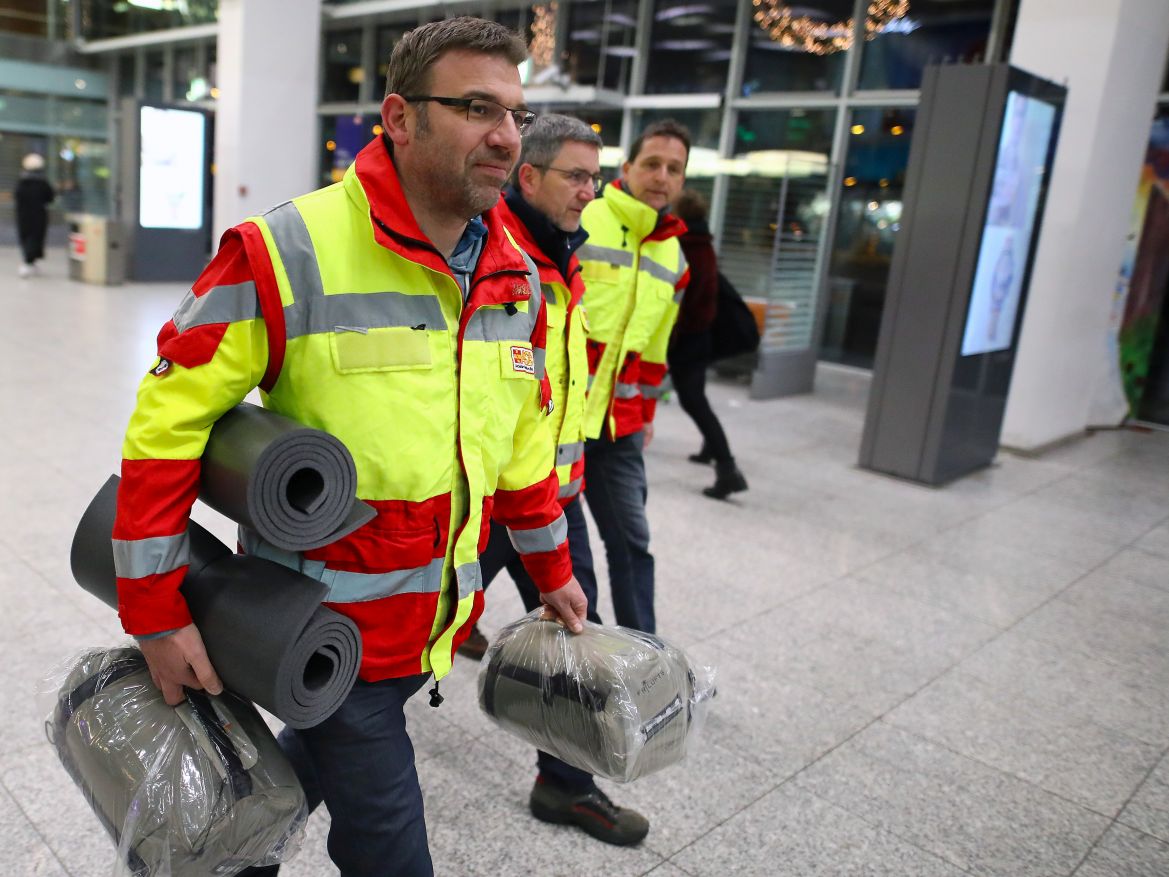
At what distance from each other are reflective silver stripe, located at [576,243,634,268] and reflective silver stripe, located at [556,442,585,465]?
0.74m

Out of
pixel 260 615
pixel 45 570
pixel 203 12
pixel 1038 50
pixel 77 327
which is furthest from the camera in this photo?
pixel 203 12

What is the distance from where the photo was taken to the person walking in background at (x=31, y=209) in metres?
12.4

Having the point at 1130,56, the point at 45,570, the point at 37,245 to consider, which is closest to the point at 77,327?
the point at 37,245

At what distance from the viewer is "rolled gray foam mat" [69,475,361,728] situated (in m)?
1.32

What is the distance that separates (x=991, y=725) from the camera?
3.10 metres

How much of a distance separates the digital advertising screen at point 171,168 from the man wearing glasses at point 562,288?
41.3 ft

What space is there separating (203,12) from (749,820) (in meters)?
18.3

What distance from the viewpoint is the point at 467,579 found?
162cm

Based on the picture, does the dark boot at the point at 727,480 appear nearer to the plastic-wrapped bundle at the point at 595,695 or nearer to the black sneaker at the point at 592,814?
the black sneaker at the point at 592,814

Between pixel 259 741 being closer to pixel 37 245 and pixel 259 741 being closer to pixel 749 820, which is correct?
pixel 749 820

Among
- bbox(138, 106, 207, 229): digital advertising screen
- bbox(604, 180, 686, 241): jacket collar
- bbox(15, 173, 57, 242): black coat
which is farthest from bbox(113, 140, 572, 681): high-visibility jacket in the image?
bbox(138, 106, 207, 229): digital advertising screen

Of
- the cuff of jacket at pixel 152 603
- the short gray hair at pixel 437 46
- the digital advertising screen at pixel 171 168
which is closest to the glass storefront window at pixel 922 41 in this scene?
the short gray hair at pixel 437 46

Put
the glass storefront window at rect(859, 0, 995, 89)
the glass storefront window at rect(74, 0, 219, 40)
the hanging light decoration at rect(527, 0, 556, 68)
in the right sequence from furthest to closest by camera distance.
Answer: the glass storefront window at rect(74, 0, 219, 40)
the hanging light decoration at rect(527, 0, 556, 68)
the glass storefront window at rect(859, 0, 995, 89)

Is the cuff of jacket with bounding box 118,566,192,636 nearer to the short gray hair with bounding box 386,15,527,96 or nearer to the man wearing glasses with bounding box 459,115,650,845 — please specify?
the short gray hair with bounding box 386,15,527,96
